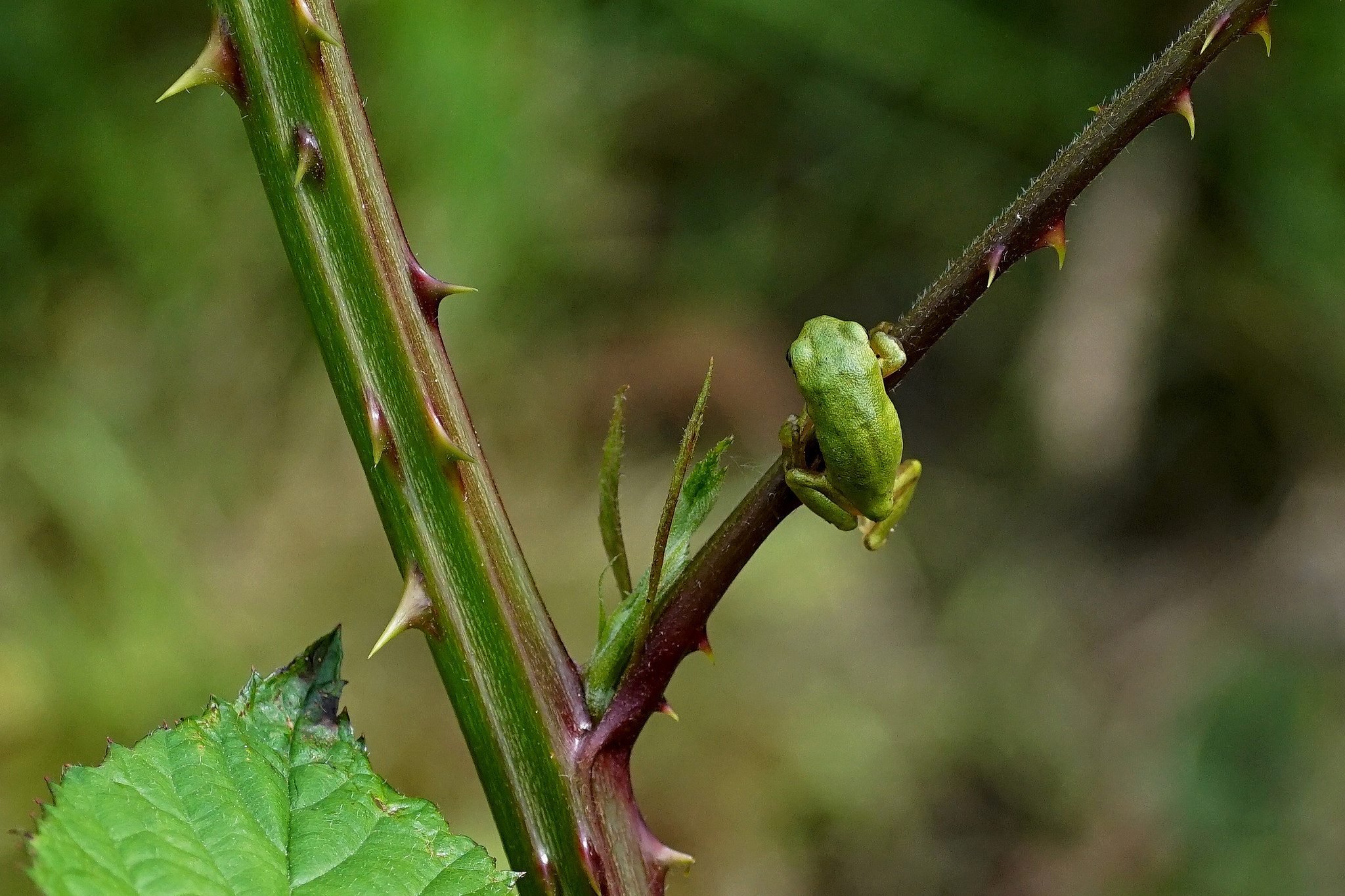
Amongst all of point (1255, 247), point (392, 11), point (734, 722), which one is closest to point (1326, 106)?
point (1255, 247)

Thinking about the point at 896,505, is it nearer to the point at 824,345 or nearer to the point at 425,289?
the point at 824,345

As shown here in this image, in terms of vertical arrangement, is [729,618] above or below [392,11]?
below

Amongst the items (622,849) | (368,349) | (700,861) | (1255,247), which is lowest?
(700,861)

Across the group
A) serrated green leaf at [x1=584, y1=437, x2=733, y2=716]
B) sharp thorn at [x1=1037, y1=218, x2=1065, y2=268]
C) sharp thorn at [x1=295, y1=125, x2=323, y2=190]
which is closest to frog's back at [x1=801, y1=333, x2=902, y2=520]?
serrated green leaf at [x1=584, y1=437, x2=733, y2=716]

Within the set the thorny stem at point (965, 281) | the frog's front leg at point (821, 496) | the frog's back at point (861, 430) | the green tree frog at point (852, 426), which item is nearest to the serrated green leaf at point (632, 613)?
the thorny stem at point (965, 281)

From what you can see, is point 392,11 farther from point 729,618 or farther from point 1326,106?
point 1326,106

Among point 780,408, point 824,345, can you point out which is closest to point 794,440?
point 824,345
